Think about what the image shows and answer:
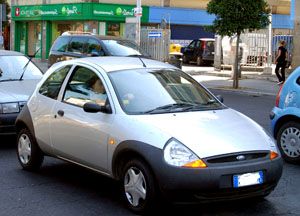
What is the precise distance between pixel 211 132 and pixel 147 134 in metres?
0.62

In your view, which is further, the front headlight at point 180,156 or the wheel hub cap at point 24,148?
the wheel hub cap at point 24,148

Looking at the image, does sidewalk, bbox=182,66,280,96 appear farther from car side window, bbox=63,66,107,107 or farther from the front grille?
the front grille

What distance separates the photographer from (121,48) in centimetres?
1717

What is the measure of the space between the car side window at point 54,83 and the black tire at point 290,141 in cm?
326

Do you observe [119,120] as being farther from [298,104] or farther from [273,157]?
[298,104]

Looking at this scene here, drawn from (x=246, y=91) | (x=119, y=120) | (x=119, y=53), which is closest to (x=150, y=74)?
(x=119, y=120)

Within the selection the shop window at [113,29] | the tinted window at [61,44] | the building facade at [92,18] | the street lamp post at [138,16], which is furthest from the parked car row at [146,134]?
the shop window at [113,29]

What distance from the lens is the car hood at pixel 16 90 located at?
880 cm

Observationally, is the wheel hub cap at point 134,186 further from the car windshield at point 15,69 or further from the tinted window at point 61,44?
the tinted window at point 61,44

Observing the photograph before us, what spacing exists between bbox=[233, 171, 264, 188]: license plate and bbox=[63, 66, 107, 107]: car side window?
68.5 inches

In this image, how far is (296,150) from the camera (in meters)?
7.83

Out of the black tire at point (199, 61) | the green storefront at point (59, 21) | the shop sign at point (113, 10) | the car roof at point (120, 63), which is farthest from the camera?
the green storefront at point (59, 21)

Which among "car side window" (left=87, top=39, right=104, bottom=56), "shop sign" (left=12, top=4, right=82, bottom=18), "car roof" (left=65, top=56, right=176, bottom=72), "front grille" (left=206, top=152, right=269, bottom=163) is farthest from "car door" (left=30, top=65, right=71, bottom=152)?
"shop sign" (left=12, top=4, right=82, bottom=18)

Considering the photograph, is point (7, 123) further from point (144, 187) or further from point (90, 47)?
point (90, 47)
